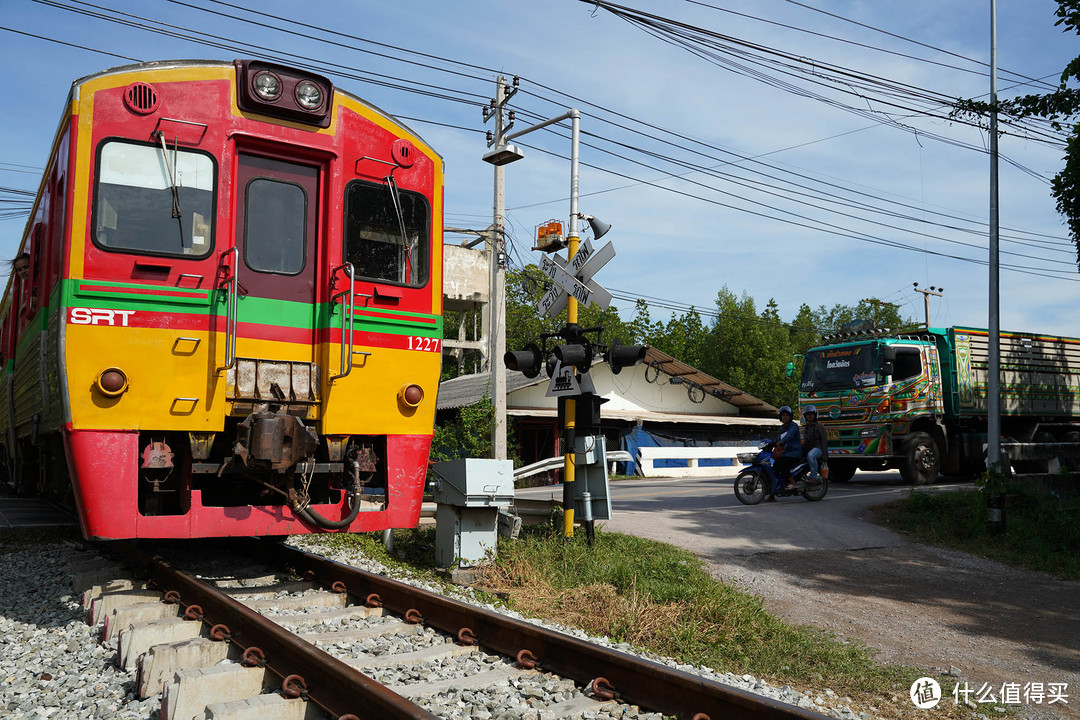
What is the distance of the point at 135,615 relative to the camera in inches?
224

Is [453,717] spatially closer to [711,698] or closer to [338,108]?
[711,698]

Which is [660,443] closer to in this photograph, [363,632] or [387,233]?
[387,233]

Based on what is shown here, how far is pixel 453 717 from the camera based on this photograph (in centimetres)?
402

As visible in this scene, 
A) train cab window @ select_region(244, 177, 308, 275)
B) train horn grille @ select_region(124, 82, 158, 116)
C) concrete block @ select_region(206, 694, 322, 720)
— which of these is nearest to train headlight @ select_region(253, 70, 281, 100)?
train cab window @ select_region(244, 177, 308, 275)

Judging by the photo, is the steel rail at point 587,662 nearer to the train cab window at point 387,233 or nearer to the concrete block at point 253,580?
the concrete block at point 253,580

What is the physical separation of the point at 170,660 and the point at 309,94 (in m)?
4.53

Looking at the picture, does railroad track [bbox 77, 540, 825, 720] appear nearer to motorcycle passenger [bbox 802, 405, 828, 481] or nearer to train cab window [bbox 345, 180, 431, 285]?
train cab window [bbox 345, 180, 431, 285]

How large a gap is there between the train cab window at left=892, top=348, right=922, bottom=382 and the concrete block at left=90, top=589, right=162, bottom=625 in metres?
14.8

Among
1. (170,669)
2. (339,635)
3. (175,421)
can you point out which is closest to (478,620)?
(339,635)

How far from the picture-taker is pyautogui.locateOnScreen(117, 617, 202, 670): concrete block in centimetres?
491

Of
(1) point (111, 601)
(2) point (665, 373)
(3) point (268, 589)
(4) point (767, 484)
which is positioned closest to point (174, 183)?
(1) point (111, 601)

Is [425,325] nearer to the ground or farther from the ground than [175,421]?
farther from the ground

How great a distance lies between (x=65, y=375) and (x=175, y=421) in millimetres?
786

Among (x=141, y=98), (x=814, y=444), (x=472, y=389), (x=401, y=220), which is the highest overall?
(x=141, y=98)
